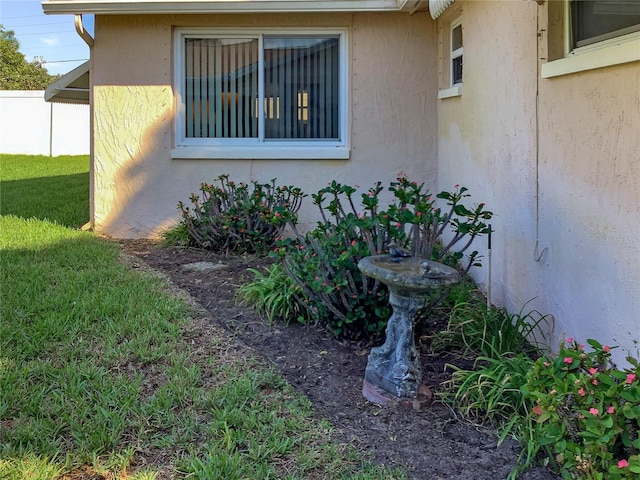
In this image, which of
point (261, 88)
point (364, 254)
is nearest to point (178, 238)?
point (261, 88)

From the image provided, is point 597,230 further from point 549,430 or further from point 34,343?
point 34,343

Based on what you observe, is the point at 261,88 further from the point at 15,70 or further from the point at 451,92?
the point at 15,70

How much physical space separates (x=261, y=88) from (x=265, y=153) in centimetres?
86

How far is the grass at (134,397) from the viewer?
2693 millimetres

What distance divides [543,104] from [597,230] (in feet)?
3.67

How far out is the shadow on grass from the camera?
8807 mm

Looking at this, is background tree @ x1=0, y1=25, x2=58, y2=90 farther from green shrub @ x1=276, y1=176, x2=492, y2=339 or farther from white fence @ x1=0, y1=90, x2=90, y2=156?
green shrub @ x1=276, y1=176, x2=492, y2=339

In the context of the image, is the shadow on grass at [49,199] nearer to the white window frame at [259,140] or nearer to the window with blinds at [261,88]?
the white window frame at [259,140]

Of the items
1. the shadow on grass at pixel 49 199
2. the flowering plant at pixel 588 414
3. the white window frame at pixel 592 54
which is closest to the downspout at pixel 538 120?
the white window frame at pixel 592 54

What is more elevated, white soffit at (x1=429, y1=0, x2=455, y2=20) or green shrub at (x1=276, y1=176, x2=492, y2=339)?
white soffit at (x1=429, y1=0, x2=455, y2=20)

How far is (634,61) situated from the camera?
289 cm

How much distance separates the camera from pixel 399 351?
330 cm

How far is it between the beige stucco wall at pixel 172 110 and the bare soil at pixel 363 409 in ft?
8.33

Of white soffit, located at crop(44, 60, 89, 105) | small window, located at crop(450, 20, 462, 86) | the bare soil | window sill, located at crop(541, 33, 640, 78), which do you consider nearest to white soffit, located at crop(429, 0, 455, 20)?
small window, located at crop(450, 20, 462, 86)
